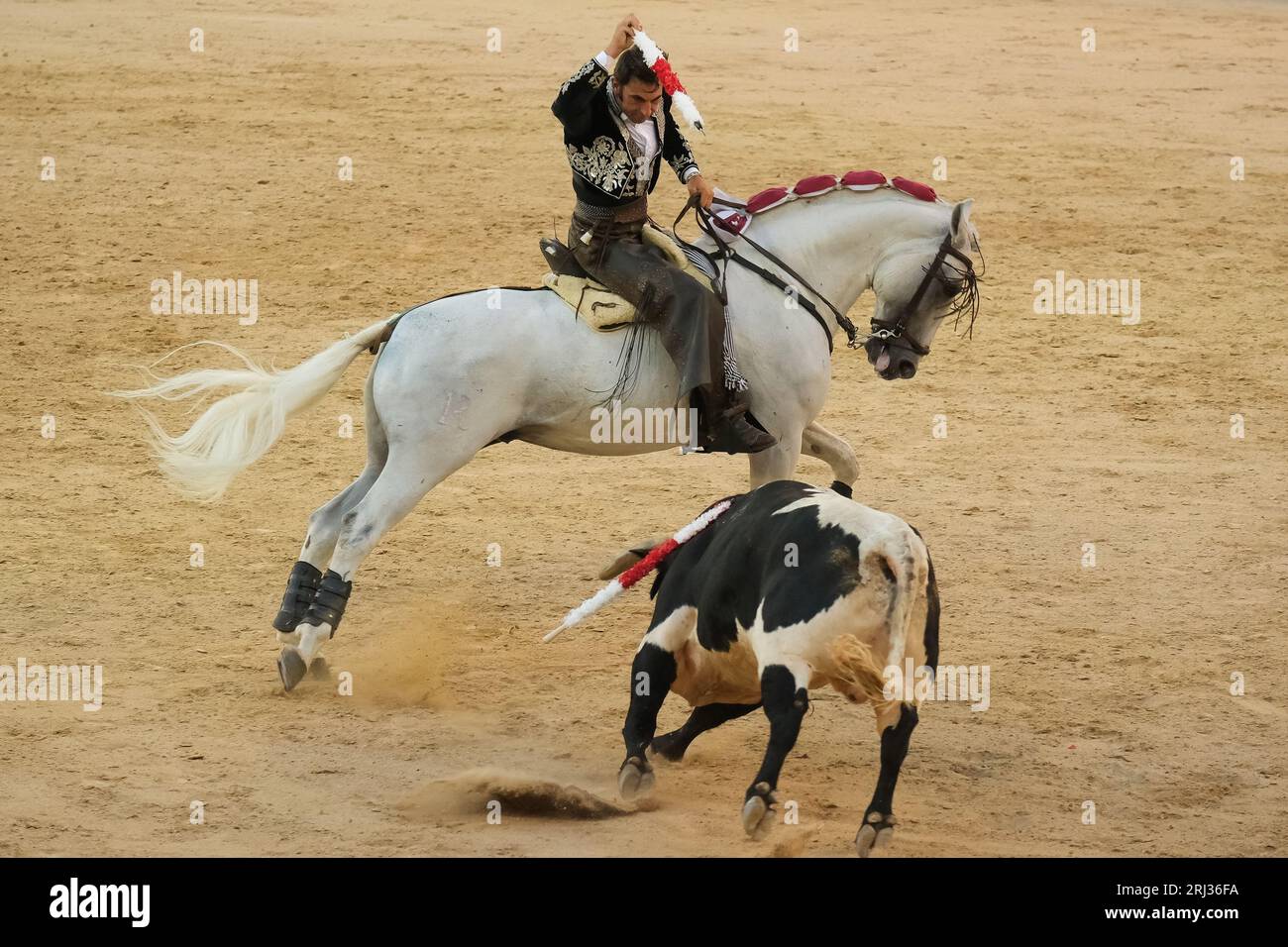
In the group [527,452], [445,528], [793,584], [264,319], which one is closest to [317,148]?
[264,319]

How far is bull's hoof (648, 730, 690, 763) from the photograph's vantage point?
709 cm

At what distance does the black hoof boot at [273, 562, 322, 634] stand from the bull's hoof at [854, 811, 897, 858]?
2865 millimetres

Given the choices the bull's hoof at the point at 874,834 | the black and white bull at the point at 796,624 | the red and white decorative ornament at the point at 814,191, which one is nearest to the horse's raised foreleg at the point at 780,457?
the red and white decorative ornament at the point at 814,191

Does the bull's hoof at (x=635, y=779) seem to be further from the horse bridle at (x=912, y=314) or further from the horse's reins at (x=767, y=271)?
the horse bridle at (x=912, y=314)

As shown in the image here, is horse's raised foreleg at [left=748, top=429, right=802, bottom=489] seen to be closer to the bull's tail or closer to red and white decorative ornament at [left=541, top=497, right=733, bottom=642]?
red and white decorative ornament at [left=541, top=497, right=733, bottom=642]

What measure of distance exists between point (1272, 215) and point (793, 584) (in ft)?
36.9

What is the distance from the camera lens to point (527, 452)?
11.4 meters

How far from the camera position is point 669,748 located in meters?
7.10

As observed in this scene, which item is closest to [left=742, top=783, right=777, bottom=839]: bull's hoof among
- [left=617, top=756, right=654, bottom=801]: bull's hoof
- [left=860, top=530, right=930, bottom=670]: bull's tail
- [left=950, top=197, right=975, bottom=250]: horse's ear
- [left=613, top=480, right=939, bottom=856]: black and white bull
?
[left=613, top=480, right=939, bottom=856]: black and white bull

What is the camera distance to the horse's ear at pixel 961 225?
322 inches

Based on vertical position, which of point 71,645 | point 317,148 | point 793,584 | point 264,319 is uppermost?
point 317,148

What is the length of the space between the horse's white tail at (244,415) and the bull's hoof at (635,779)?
2.47 metres

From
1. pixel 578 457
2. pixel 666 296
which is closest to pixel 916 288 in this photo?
pixel 666 296

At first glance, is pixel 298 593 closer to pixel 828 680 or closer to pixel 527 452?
pixel 828 680
